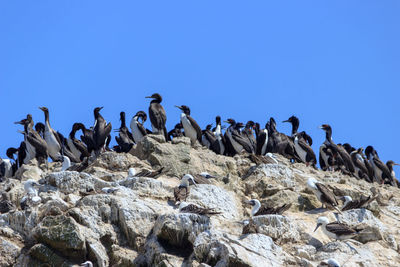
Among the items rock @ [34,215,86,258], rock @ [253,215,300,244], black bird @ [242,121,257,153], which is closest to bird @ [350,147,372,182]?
black bird @ [242,121,257,153]

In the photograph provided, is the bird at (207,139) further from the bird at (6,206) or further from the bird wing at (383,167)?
the bird at (6,206)

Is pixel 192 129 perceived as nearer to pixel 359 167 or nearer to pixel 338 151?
pixel 338 151

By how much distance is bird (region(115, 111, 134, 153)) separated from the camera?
29.7 m

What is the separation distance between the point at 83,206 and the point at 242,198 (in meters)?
5.20

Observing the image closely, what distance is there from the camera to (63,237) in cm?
1575

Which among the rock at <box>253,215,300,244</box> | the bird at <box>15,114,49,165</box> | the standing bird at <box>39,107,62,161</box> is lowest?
the rock at <box>253,215,300,244</box>

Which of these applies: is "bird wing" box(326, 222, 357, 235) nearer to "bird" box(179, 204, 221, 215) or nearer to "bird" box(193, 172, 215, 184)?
"bird" box(179, 204, 221, 215)

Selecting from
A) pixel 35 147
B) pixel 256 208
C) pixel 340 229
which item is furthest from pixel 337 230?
pixel 35 147

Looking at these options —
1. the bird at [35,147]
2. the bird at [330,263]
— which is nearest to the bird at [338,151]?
the bird at [35,147]

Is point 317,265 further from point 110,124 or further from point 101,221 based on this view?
point 110,124

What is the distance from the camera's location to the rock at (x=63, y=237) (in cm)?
1577

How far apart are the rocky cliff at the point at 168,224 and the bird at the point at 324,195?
24cm

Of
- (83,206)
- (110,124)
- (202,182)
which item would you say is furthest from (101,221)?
(110,124)

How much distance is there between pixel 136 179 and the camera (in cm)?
1933
